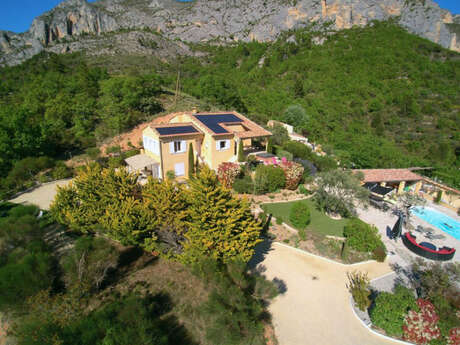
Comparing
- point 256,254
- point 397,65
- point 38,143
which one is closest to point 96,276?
point 256,254

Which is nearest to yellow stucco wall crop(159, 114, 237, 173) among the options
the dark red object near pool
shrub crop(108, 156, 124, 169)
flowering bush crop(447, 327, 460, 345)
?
shrub crop(108, 156, 124, 169)

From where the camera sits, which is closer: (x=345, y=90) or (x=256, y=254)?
(x=256, y=254)

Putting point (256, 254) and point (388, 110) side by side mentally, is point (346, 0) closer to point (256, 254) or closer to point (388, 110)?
point (388, 110)

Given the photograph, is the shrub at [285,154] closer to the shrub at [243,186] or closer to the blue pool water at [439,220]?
the shrub at [243,186]

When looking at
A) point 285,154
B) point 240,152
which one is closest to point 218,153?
point 240,152

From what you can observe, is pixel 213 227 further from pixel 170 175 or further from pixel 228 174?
pixel 170 175

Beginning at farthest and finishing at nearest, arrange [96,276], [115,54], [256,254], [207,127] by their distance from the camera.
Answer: [115,54] < [207,127] < [256,254] < [96,276]

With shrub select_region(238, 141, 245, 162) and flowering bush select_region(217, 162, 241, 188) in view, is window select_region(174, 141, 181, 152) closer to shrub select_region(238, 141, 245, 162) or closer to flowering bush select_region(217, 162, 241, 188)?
flowering bush select_region(217, 162, 241, 188)
